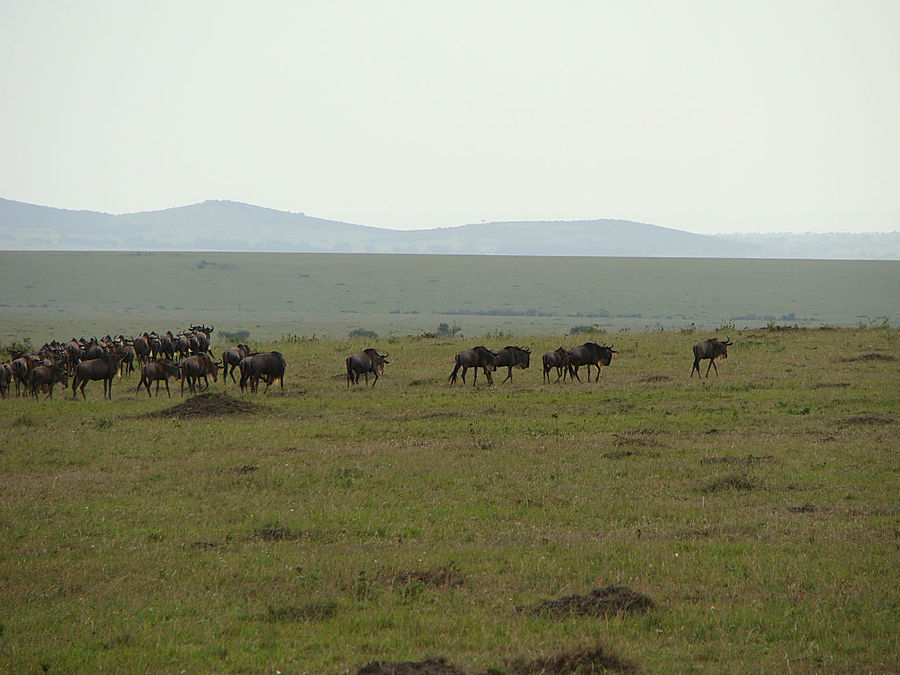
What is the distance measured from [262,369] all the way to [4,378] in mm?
8013

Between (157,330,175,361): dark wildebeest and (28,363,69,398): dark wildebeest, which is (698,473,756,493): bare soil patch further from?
(157,330,175,361): dark wildebeest

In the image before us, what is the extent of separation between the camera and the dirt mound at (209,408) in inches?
914

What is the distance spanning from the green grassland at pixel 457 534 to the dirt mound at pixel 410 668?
27 cm

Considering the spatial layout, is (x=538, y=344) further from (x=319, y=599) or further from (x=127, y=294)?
(x=127, y=294)

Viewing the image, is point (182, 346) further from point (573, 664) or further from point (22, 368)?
point (573, 664)

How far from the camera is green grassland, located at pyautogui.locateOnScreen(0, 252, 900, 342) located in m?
92.2

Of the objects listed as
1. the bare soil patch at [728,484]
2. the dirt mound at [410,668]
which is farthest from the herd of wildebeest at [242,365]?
the dirt mound at [410,668]

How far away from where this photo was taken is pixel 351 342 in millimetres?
41344

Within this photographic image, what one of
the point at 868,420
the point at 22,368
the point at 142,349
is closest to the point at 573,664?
the point at 868,420

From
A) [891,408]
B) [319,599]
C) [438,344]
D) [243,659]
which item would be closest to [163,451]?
[319,599]

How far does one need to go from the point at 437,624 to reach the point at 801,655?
347 cm

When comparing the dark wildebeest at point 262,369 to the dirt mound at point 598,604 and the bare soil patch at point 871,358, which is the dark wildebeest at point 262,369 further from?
the dirt mound at point 598,604

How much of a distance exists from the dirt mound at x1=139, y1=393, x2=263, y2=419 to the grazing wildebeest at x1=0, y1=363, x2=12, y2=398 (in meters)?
7.18

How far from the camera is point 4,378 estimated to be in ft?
91.8
